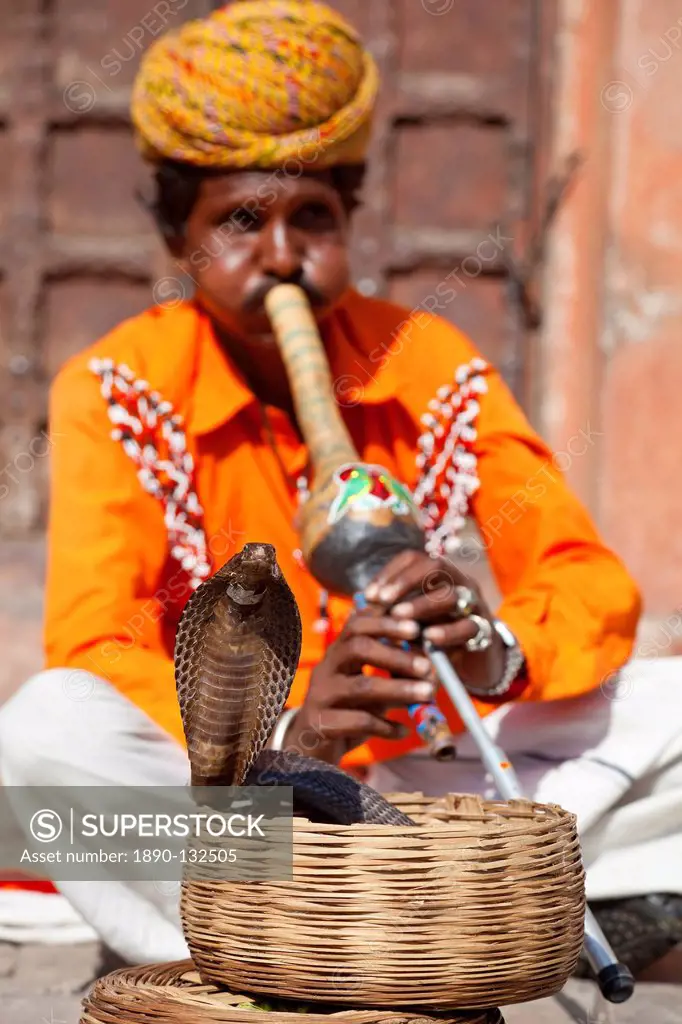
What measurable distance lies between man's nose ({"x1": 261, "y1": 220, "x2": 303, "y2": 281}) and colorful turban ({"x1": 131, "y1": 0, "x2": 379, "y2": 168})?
144 millimetres

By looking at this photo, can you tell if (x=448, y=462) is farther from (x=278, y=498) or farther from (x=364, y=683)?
(x=364, y=683)

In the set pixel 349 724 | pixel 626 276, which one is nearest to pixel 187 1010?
pixel 349 724

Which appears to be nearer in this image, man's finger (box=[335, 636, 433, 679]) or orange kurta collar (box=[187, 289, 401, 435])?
man's finger (box=[335, 636, 433, 679])

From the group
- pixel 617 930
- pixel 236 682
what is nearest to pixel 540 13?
pixel 617 930

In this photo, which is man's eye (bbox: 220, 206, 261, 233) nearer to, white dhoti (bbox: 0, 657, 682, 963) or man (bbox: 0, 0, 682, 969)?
man (bbox: 0, 0, 682, 969)

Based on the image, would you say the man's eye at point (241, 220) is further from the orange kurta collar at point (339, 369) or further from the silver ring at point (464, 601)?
the silver ring at point (464, 601)

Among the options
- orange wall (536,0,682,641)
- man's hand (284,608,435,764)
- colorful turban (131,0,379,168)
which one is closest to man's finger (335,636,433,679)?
man's hand (284,608,435,764)

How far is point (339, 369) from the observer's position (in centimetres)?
264

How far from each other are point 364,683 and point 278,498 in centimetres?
74

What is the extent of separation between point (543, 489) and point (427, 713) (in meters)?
0.69

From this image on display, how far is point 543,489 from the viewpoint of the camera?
8.22 ft

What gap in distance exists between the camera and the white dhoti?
2131 millimetres

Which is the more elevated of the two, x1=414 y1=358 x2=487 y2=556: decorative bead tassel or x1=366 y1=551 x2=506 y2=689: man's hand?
x1=366 y1=551 x2=506 y2=689: man's hand

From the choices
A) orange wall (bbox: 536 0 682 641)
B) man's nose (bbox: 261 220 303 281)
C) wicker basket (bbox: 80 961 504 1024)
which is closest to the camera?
wicker basket (bbox: 80 961 504 1024)
